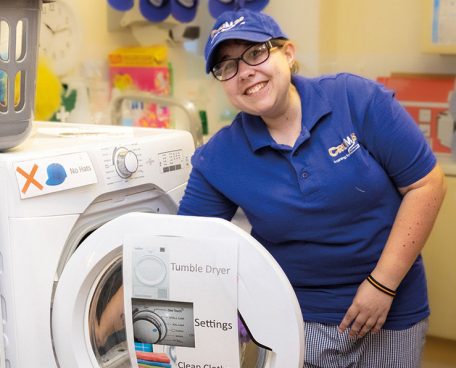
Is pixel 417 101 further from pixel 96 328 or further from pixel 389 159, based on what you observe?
pixel 96 328

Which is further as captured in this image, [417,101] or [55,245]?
[417,101]

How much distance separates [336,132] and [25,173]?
2.08 ft

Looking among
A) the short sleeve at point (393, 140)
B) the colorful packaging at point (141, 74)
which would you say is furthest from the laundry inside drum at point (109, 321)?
the colorful packaging at point (141, 74)

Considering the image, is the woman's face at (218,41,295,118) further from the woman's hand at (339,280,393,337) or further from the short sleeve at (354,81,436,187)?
the woman's hand at (339,280,393,337)

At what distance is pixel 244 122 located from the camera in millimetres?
1584

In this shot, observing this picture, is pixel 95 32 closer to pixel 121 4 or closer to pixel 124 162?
pixel 121 4

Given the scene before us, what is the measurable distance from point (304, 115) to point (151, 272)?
18.0 inches

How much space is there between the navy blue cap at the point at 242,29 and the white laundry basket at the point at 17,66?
1.21 feet

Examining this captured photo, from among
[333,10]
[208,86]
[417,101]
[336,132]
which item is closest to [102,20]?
[208,86]

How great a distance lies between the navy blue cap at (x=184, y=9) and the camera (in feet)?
9.82

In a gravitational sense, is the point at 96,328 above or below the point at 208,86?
below

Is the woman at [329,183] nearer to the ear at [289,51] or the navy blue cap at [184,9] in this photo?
the ear at [289,51]

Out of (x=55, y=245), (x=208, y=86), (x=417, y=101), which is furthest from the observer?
(x=208, y=86)

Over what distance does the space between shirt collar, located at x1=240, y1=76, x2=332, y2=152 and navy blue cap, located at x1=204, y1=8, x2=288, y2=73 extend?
0.13 metres
